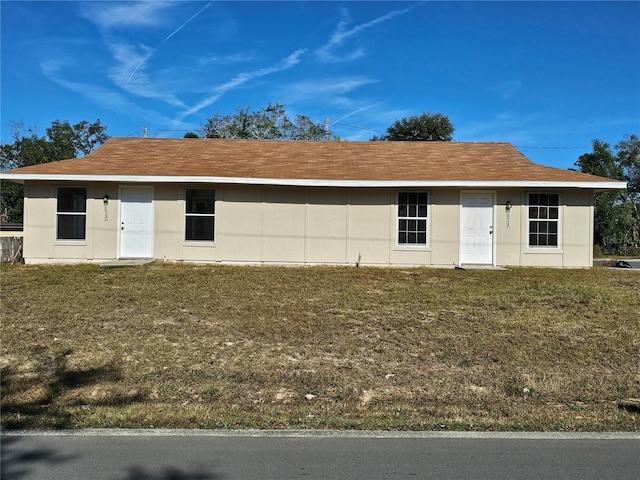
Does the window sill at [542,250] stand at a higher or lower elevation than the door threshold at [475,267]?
higher

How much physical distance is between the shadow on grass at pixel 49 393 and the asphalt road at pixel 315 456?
1.12ft

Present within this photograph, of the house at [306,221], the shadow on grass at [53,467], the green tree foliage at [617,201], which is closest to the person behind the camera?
the shadow on grass at [53,467]

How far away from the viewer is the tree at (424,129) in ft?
146

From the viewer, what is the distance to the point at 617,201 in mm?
43844

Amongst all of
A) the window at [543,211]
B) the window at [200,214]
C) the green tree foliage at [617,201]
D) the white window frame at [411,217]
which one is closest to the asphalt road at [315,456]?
the white window frame at [411,217]

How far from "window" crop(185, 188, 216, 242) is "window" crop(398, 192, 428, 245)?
5.34 metres

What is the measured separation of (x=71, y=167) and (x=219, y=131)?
2748 centimetres

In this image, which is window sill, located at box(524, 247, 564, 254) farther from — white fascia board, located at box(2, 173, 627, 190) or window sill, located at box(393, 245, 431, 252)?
window sill, located at box(393, 245, 431, 252)

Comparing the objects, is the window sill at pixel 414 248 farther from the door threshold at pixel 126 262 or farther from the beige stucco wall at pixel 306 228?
the door threshold at pixel 126 262

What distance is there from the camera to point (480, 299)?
32.1ft

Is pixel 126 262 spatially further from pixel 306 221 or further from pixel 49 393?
pixel 49 393

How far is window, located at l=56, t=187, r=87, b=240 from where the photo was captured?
1435cm

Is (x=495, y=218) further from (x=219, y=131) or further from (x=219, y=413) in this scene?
(x=219, y=131)

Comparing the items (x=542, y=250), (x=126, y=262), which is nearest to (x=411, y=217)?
(x=542, y=250)
